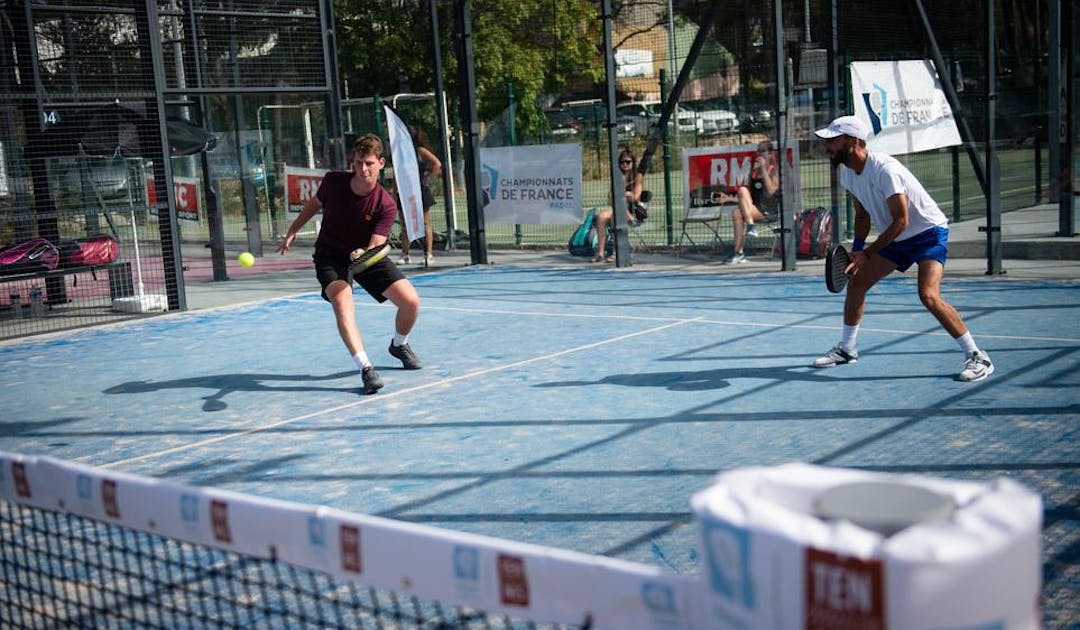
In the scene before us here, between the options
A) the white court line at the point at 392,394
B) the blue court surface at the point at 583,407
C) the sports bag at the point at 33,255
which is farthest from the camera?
the sports bag at the point at 33,255

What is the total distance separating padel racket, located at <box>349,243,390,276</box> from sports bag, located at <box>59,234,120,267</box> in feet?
18.5

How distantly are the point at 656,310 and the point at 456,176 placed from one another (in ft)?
26.5

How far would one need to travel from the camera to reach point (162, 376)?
9.01 metres

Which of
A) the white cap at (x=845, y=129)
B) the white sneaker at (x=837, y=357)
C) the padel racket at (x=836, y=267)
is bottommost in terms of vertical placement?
the white sneaker at (x=837, y=357)

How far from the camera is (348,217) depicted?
8008 mm

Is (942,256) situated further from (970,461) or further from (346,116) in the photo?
(346,116)

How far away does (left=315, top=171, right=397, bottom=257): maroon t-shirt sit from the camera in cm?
798

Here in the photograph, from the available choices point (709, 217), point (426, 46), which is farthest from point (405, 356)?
point (426, 46)

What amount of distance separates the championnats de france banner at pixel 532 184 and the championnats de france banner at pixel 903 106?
3.66m

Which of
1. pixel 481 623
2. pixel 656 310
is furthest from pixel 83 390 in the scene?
pixel 481 623

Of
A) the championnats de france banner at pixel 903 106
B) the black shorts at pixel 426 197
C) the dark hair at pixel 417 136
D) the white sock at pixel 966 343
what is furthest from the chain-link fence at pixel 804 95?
the white sock at pixel 966 343

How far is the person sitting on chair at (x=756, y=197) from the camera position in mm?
13141

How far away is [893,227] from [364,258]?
11.7 feet

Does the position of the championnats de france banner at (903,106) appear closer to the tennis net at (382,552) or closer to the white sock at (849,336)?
the white sock at (849,336)
